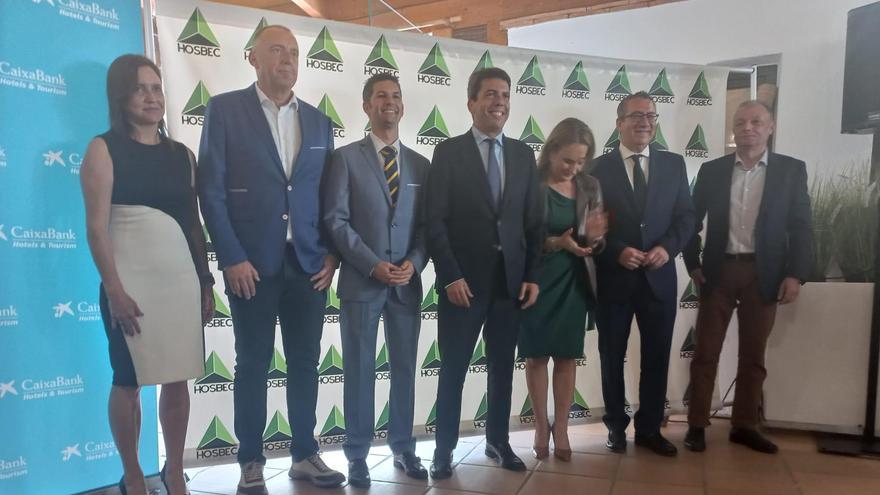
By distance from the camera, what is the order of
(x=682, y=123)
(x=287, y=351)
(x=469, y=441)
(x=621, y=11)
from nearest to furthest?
1. (x=287, y=351)
2. (x=469, y=441)
3. (x=682, y=123)
4. (x=621, y=11)

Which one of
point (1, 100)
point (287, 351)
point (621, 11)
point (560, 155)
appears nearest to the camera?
point (1, 100)

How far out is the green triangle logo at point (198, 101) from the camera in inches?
103

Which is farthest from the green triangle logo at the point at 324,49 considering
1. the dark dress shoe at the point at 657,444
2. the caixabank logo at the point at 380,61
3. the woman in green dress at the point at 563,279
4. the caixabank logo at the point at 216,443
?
the dark dress shoe at the point at 657,444

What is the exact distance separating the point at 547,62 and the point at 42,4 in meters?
2.51

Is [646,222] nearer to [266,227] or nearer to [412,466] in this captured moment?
[412,466]

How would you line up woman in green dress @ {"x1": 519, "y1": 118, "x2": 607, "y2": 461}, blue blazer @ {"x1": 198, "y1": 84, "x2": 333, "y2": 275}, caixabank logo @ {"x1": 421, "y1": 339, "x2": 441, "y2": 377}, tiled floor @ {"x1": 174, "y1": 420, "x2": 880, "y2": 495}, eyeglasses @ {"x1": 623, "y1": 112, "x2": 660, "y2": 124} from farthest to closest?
1. caixabank logo @ {"x1": 421, "y1": 339, "x2": 441, "y2": 377}
2. eyeglasses @ {"x1": 623, "y1": 112, "x2": 660, "y2": 124}
3. woman in green dress @ {"x1": 519, "y1": 118, "x2": 607, "y2": 461}
4. tiled floor @ {"x1": 174, "y1": 420, "x2": 880, "y2": 495}
5. blue blazer @ {"x1": 198, "y1": 84, "x2": 333, "y2": 275}

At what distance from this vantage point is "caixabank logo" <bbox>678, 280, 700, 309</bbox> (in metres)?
3.54

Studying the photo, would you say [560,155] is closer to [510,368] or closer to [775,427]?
[510,368]

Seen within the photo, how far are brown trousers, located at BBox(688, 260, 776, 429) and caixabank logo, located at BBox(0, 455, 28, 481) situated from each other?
10.6ft

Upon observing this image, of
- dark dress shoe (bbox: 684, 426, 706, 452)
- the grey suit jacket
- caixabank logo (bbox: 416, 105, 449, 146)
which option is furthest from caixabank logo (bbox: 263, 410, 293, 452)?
dark dress shoe (bbox: 684, 426, 706, 452)

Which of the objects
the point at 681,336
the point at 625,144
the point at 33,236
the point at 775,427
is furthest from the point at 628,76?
the point at 33,236

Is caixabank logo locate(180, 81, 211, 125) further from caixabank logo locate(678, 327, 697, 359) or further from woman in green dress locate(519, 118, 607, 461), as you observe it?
caixabank logo locate(678, 327, 697, 359)

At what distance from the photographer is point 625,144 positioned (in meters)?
2.97

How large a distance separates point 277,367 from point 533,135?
1977mm
